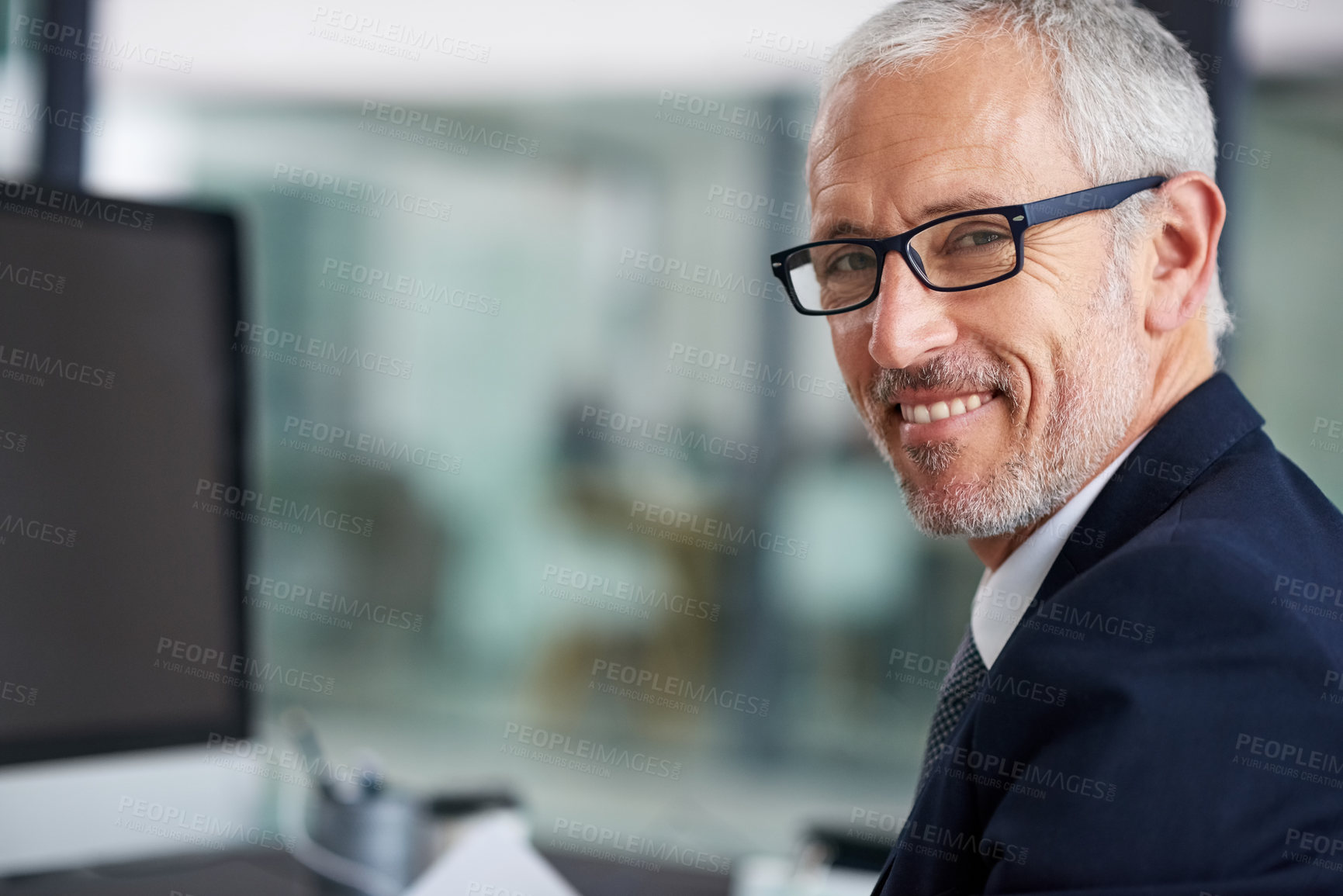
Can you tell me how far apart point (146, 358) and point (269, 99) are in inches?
128

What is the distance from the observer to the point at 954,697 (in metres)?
1.12

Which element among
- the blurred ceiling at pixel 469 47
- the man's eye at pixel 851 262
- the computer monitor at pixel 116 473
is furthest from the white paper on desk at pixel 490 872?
the blurred ceiling at pixel 469 47

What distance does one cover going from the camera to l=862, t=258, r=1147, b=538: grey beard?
104 centimetres

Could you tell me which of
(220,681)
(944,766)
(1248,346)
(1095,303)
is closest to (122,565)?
(220,681)

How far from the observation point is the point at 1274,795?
712 millimetres

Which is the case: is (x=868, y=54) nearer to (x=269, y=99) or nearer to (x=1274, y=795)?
(x=1274, y=795)

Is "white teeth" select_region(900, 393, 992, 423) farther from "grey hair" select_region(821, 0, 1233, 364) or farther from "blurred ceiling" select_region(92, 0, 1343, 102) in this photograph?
"blurred ceiling" select_region(92, 0, 1343, 102)

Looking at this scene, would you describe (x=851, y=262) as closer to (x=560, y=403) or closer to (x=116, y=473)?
(x=116, y=473)

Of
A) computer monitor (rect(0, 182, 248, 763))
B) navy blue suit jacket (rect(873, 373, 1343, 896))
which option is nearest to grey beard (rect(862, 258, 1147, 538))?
navy blue suit jacket (rect(873, 373, 1343, 896))

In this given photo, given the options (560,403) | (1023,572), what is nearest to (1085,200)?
(1023,572)

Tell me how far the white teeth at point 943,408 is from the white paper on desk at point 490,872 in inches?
25.9

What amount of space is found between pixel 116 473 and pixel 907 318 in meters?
0.96

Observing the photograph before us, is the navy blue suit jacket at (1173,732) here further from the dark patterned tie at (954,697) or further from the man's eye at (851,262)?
the man's eye at (851,262)

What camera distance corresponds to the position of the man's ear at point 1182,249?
1.07m
